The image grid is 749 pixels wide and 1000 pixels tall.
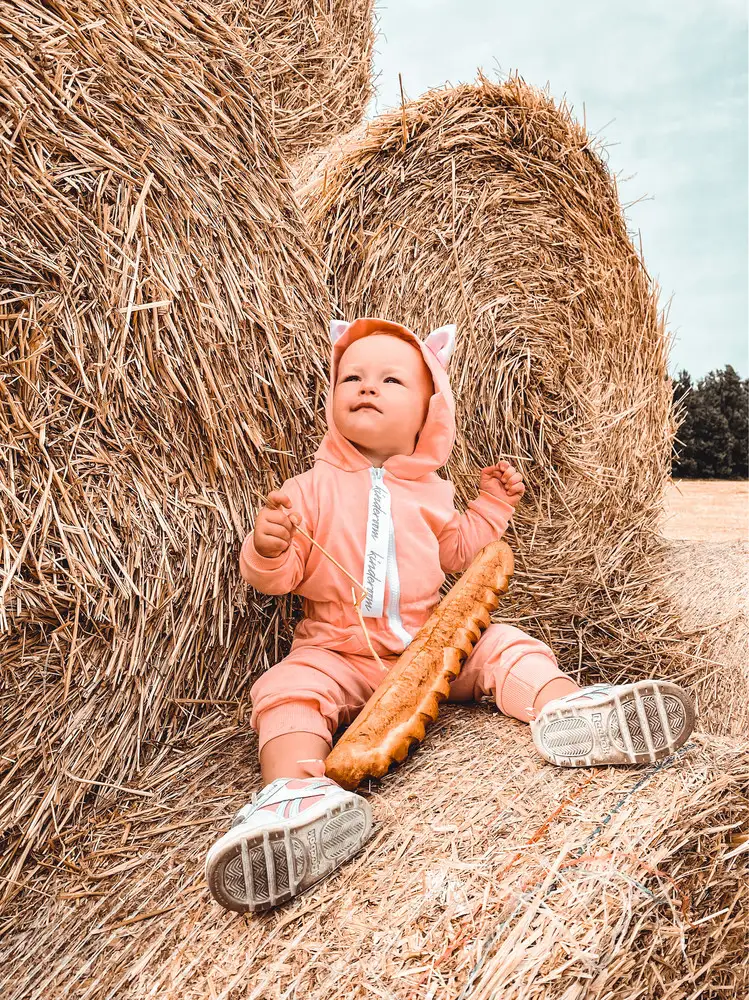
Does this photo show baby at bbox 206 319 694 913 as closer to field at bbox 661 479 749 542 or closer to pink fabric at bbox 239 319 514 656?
pink fabric at bbox 239 319 514 656

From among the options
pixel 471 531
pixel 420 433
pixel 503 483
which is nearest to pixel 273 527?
pixel 420 433

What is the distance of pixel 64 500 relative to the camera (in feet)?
4.07

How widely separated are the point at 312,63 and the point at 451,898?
2.98m

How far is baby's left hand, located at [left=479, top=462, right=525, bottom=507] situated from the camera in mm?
1848

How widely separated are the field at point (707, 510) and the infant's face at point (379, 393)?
141cm

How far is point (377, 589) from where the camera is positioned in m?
1.53

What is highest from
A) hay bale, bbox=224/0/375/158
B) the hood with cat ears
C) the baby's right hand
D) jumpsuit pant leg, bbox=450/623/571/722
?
hay bale, bbox=224/0/375/158

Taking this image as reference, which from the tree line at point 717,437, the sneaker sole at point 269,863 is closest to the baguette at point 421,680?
the sneaker sole at point 269,863

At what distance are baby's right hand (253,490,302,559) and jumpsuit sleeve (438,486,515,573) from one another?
0.46m

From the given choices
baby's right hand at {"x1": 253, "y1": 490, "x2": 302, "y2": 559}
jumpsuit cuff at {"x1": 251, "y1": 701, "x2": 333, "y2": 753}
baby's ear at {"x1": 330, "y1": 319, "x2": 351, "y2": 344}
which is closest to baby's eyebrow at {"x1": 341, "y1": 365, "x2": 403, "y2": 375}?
baby's ear at {"x1": 330, "y1": 319, "x2": 351, "y2": 344}

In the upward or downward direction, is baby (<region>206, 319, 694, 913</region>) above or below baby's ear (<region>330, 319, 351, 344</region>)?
below

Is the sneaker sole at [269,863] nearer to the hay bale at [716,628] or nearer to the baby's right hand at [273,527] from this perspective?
the baby's right hand at [273,527]

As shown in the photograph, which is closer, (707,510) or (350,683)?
(350,683)

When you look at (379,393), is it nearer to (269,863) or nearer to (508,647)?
(508,647)
